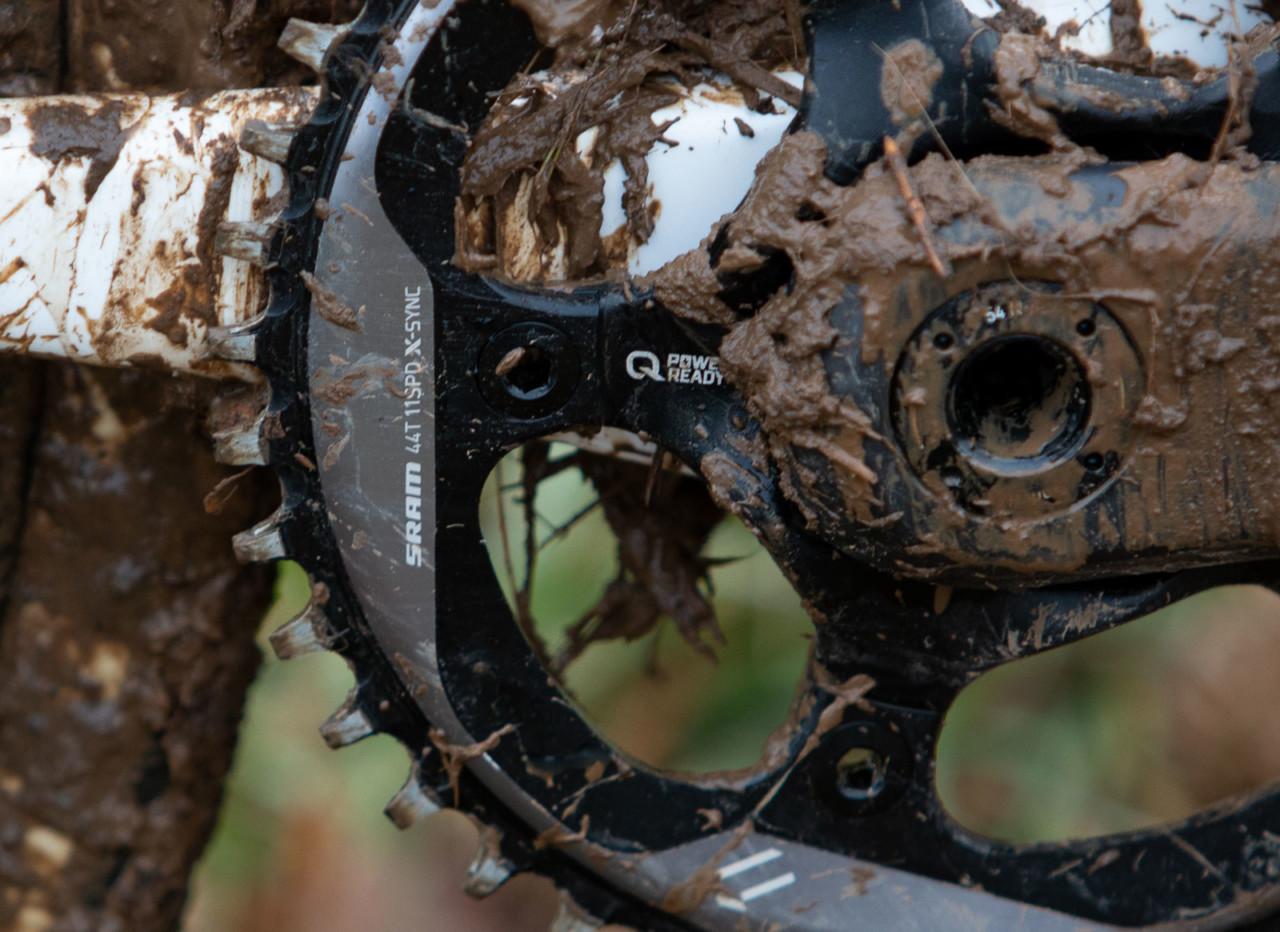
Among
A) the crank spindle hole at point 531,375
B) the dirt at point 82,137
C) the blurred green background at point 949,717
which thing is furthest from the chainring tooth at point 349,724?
the blurred green background at point 949,717

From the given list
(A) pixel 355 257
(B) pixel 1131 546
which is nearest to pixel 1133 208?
(B) pixel 1131 546

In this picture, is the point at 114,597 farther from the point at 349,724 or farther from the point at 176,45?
the point at 176,45

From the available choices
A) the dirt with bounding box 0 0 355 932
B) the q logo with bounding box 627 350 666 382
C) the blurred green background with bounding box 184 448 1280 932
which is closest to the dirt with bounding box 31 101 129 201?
the dirt with bounding box 0 0 355 932

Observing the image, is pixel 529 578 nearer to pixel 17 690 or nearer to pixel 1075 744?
pixel 17 690

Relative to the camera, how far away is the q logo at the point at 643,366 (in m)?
0.64

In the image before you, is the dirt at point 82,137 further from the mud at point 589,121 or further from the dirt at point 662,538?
the dirt at point 662,538

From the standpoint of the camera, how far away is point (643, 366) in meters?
0.65

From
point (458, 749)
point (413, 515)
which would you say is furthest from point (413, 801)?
point (413, 515)

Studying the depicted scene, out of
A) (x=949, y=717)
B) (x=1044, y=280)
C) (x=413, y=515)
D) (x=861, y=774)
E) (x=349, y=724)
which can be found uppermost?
(x=1044, y=280)

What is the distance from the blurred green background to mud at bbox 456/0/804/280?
740 millimetres

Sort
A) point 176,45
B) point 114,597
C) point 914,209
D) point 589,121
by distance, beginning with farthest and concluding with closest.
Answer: point 114,597 < point 176,45 < point 589,121 < point 914,209

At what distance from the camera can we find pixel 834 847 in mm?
756

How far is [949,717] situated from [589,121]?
3.87 ft

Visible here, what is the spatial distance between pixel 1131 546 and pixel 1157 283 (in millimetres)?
140
